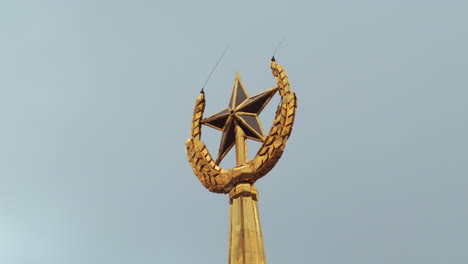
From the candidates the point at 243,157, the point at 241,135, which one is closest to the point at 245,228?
the point at 243,157

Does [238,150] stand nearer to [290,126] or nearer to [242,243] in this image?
[290,126]

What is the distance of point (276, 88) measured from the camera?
15078 millimetres

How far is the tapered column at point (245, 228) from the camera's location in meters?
13.1

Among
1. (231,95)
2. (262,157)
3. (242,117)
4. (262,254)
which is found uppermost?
(231,95)

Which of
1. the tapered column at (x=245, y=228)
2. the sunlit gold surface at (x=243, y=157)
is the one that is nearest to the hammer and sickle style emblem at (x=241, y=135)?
the sunlit gold surface at (x=243, y=157)

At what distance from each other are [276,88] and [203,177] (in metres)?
2.68

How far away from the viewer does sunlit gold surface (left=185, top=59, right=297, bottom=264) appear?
13.4m

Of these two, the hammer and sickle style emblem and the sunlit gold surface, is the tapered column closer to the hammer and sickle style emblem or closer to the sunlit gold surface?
the sunlit gold surface

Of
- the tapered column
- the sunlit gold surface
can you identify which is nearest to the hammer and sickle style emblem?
the sunlit gold surface

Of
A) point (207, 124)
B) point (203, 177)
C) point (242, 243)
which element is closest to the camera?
point (242, 243)

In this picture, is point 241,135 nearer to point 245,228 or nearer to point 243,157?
point 243,157

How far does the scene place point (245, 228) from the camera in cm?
1339

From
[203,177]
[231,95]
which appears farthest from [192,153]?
[231,95]

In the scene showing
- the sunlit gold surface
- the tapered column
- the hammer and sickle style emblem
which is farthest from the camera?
the hammer and sickle style emblem
